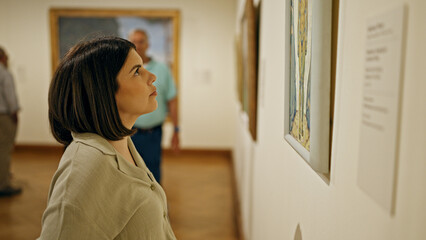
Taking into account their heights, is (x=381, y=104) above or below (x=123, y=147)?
above

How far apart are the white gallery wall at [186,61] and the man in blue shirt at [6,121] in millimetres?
2979

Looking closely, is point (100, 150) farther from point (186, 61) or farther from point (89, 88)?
point (186, 61)

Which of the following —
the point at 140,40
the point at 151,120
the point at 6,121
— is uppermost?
the point at 140,40

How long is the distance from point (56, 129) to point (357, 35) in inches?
43.6

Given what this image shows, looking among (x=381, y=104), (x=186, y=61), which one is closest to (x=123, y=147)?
(x=381, y=104)

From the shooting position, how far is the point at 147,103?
1445mm

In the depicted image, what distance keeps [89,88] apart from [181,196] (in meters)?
4.54

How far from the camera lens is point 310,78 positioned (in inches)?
43.1

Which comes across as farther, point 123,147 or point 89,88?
point 123,147

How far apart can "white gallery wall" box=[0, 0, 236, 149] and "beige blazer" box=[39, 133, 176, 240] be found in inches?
270

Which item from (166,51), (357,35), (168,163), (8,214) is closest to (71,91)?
(357,35)

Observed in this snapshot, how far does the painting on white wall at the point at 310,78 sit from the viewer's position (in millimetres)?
968

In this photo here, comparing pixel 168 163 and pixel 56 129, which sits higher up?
pixel 56 129

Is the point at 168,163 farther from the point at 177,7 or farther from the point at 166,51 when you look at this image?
the point at 177,7
